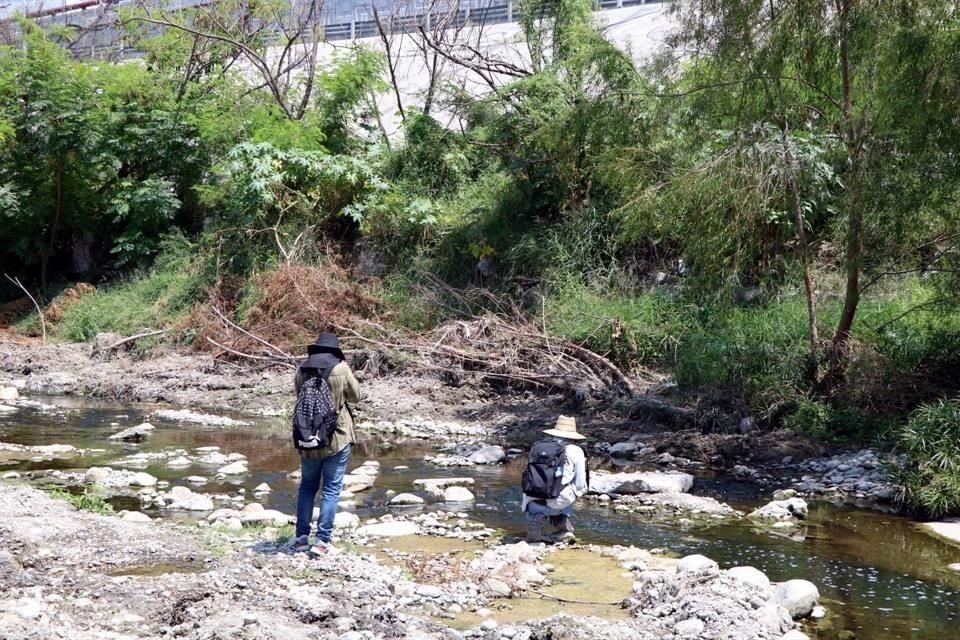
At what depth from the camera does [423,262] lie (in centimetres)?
1941

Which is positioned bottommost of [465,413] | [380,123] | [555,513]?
[465,413]

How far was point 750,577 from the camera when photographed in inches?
274

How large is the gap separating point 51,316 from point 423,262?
889cm

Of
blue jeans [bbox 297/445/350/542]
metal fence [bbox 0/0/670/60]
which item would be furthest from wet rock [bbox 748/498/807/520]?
metal fence [bbox 0/0/670/60]

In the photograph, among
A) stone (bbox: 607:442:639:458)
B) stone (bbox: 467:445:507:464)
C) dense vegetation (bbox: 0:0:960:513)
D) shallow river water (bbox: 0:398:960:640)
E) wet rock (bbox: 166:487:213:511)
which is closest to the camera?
shallow river water (bbox: 0:398:960:640)

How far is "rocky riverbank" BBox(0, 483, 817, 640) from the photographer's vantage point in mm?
5699

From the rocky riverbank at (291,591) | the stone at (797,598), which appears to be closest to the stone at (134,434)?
the rocky riverbank at (291,591)

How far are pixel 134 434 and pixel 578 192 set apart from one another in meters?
8.80

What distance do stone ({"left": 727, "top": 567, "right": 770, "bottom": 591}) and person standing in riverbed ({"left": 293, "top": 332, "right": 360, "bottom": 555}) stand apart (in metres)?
2.76

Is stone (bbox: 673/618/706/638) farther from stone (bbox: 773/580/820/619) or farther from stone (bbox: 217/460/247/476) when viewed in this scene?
stone (bbox: 217/460/247/476)

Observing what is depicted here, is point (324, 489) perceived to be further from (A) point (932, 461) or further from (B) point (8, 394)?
(B) point (8, 394)

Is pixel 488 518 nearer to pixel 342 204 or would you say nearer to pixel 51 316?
pixel 342 204

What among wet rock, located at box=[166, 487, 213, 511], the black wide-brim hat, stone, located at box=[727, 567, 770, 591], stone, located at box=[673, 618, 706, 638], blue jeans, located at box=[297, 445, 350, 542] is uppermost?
the black wide-brim hat

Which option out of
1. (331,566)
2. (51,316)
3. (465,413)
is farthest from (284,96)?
(331,566)
